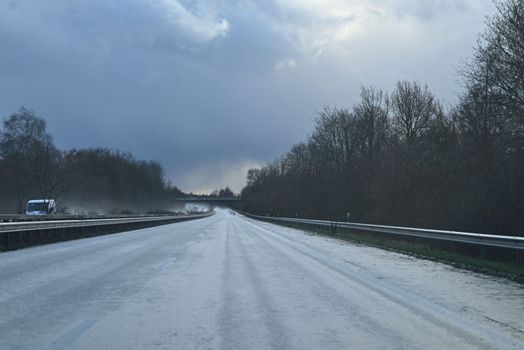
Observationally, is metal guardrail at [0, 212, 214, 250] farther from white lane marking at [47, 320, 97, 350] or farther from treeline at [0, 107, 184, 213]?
treeline at [0, 107, 184, 213]

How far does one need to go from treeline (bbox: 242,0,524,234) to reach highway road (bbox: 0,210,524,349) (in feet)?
31.4

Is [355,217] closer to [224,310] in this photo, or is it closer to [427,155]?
[427,155]

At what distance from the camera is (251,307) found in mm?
8633

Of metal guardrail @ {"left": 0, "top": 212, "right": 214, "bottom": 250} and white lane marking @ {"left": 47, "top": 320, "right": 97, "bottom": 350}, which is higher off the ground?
metal guardrail @ {"left": 0, "top": 212, "right": 214, "bottom": 250}

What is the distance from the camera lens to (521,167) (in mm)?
22281

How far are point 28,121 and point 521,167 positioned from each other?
80.1m

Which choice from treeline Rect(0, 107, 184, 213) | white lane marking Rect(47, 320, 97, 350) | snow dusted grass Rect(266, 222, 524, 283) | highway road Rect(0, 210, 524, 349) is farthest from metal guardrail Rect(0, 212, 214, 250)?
treeline Rect(0, 107, 184, 213)

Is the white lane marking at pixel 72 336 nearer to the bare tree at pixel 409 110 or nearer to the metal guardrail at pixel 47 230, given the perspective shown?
the metal guardrail at pixel 47 230

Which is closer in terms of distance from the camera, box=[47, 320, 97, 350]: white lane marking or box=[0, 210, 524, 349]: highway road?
box=[47, 320, 97, 350]: white lane marking

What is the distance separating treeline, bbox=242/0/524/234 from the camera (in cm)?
2343

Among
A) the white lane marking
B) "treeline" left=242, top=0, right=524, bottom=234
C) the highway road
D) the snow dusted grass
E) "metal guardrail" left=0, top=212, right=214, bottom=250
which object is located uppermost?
"treeline" left=242, top=0, right=524, bottom=234

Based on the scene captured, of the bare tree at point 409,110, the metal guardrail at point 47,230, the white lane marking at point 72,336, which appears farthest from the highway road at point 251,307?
the bare tree at point 409,110

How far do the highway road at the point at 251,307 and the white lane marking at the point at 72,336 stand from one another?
0.01 m

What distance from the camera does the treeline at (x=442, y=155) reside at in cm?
2343
